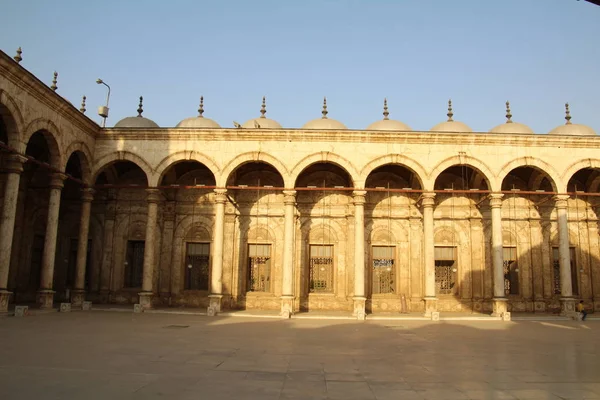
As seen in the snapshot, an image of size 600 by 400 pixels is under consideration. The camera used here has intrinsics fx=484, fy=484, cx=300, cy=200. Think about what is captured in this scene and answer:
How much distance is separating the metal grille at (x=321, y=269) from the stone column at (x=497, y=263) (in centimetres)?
726

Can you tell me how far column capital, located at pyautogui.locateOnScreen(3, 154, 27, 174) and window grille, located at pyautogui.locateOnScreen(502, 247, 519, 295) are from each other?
812 inches

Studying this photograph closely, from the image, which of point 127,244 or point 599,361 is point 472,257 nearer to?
point 599,361

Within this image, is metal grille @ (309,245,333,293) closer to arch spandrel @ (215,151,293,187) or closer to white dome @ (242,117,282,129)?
arch spandrel @ (215,151,293,187)

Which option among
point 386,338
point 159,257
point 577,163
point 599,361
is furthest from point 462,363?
point 159,257

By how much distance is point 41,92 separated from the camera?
16984 millimetres

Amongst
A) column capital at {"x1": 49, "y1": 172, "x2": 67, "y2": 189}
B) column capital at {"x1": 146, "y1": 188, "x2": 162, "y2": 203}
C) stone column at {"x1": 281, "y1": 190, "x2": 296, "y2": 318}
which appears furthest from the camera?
column capital at {"x1": 146, "y1": 188, "x2": 162, "y2": 203}

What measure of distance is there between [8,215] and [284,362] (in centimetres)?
1226

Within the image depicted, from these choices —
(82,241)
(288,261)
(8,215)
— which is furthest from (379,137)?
(8,215)

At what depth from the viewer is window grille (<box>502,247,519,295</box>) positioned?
23000mm

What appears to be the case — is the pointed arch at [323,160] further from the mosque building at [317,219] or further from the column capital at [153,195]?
the column capital at [153,195]

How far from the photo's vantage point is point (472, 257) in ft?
75.4

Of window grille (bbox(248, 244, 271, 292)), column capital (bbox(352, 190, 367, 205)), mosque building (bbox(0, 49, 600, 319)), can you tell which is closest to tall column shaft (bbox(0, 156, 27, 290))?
mosque building (bbox(0, 49, 600, 319))

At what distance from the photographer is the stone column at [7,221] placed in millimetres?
15789

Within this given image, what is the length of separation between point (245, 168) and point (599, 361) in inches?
691
